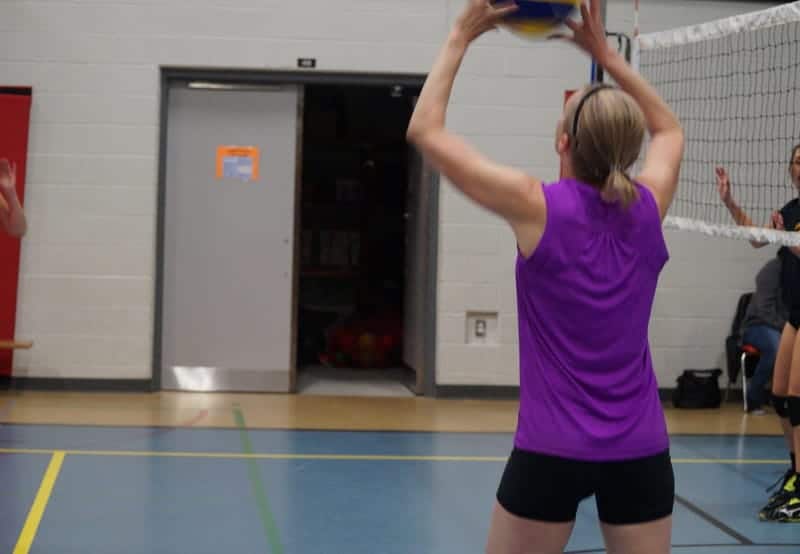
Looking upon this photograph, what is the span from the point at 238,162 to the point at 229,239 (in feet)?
2.21

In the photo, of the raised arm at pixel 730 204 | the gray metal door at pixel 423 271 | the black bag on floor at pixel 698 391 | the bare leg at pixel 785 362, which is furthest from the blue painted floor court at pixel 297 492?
the gray metal door at pixel 423 271

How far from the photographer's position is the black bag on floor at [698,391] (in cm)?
938

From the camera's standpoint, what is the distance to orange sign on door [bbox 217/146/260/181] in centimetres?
948

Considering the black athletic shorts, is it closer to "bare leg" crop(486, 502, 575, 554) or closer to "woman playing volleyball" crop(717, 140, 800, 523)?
"bare leg" crop(486, 502, 575, 554)

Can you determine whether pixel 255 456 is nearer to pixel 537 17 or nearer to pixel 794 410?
pixel 794 410

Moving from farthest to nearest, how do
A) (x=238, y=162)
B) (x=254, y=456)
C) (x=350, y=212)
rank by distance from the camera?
1. (x=350, y=212)
2. (x=238, y=162)
3. (x=254, y=456)

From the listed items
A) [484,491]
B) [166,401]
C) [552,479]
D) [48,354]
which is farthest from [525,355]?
[48,354]

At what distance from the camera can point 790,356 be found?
231 inches

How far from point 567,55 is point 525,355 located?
7.52 metres

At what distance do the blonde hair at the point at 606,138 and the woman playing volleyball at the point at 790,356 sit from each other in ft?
10.8

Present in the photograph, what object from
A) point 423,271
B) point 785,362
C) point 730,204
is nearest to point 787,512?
point 785,362

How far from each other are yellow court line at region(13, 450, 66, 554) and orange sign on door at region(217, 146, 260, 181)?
3374 mm

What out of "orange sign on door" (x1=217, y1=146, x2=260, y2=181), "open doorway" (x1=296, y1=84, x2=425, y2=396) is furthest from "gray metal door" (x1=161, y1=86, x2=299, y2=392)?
"open doorway" (x1=296, y1=84, x2=425, y2=396)

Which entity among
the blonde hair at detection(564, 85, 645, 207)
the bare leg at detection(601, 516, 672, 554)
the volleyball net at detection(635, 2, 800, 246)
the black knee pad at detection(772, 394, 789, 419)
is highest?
the volleyball net at detection(635, 2, 800, 246)
